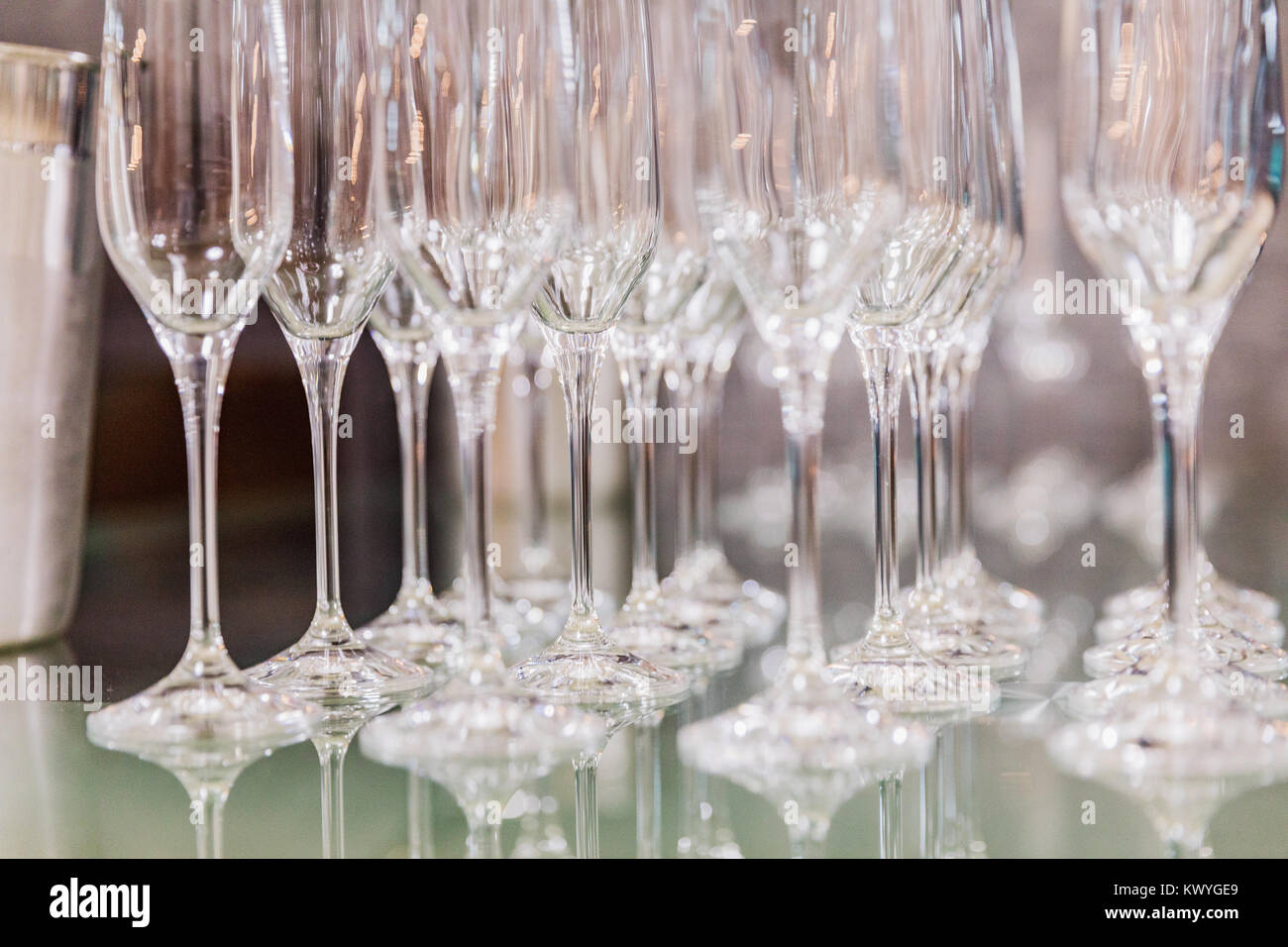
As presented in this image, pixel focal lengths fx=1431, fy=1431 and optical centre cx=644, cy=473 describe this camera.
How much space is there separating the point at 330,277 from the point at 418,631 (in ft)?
0.74

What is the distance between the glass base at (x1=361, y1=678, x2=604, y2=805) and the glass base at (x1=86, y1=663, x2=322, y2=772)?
0.04 metres

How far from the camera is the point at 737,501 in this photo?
5.28 ft

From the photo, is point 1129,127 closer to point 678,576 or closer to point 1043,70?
point 678,576

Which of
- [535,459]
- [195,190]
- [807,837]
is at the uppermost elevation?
[195,190]

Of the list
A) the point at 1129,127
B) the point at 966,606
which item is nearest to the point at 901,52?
the point at 1129,127

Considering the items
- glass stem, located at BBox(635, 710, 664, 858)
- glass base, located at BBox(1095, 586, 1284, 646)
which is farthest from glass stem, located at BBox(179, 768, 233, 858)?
glass base, located at BBox(1095, 586, 1284, 646)

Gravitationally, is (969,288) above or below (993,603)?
above

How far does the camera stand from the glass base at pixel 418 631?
0.74m

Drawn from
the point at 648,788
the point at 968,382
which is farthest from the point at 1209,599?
the point at 648,788

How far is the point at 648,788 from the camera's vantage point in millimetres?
467

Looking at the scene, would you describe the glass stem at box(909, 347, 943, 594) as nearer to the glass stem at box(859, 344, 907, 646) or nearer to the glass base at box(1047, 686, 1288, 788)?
the glass stem at box(859, 344, 907, 646)

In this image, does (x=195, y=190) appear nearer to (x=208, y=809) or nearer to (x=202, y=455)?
(x=202, y=455)

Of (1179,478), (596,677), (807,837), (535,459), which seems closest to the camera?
(807,837)

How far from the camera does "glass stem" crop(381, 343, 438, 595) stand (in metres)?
0.78
